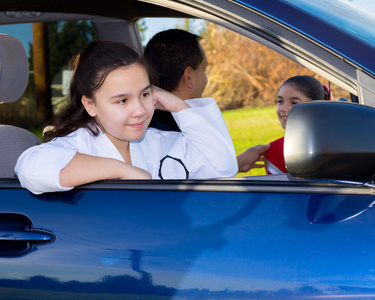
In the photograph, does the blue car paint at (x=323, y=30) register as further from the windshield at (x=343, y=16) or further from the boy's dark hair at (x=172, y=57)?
the boy's dark hair at (x=172, y=57)

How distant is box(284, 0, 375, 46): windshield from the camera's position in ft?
5.27

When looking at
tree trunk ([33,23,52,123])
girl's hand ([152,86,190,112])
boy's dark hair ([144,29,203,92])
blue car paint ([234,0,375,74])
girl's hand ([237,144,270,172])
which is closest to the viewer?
blue car paint ([234,0,375,74])

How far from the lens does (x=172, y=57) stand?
2.60m

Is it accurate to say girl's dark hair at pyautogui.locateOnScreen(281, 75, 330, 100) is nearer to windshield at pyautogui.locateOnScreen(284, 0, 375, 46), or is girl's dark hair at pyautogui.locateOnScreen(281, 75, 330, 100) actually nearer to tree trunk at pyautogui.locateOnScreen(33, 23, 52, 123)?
windshield at pyautogui.locateOnScreen(284, 0, 375, 46)

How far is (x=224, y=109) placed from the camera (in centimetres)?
1014

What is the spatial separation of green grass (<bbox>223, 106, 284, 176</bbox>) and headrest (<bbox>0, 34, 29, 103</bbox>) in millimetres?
4933

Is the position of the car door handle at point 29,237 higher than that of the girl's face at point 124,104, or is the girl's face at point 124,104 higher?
the girl's face at point 124,104

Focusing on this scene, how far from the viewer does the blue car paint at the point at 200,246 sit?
4.48ft

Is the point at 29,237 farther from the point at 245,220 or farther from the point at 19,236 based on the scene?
the point at 245,220

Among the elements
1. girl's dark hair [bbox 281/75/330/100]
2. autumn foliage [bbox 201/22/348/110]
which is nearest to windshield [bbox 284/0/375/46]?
girl's dark hair [bbox 281/75/330/100]

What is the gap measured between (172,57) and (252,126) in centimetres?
642

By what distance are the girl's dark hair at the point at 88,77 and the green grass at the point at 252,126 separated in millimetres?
4995

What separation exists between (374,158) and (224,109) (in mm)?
8822

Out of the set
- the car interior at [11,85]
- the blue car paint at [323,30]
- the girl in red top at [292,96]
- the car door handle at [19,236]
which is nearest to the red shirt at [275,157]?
the girl in red top at [292,96]
